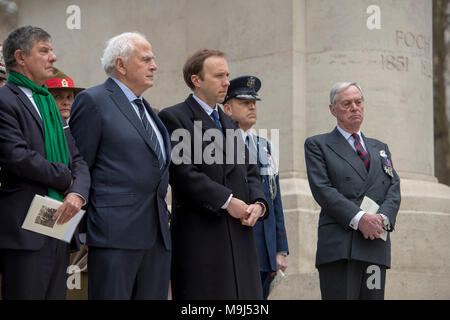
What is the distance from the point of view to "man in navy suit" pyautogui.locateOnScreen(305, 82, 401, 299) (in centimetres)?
595

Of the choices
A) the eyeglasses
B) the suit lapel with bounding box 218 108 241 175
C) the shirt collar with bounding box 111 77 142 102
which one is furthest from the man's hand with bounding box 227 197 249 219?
the eyeglasses

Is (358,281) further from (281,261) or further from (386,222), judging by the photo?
(281,261)

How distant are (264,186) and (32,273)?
257cm

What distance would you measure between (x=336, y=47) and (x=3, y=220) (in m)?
5.60

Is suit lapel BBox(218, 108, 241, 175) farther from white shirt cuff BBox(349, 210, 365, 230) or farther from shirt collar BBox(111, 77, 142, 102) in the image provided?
white shirt cuff BBox(349, 210, 365, 230)

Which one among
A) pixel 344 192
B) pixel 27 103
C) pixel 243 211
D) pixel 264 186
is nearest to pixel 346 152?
pixel 344 192

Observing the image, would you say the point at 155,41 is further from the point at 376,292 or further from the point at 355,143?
the point at 376,292

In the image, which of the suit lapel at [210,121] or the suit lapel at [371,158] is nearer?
the suit lapel at [210,121]

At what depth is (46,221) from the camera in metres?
4.52

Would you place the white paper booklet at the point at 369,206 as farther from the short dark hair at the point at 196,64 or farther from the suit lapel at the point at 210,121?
the short dark hair at the point at 196,64

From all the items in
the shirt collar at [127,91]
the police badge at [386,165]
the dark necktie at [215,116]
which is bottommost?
the police badge at [386,165]

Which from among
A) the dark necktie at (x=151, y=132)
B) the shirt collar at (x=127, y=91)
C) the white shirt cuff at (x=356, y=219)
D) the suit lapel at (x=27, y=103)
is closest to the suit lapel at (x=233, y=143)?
the dark necktie at (x=151, y=132)

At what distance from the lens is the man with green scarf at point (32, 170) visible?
4.47 meters

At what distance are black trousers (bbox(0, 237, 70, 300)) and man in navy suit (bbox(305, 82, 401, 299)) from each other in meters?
2.24
